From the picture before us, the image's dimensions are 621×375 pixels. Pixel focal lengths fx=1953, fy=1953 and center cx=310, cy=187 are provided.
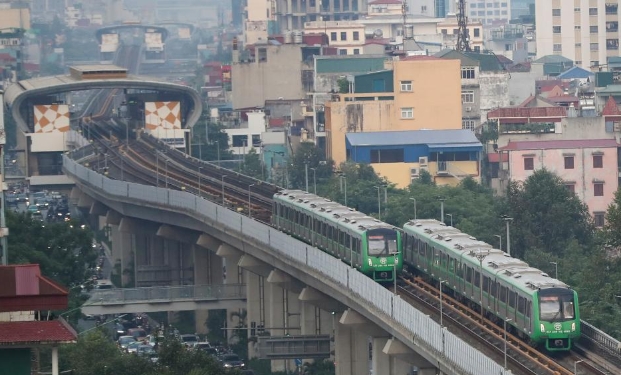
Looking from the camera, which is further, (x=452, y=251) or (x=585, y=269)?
(x=585, y=269)

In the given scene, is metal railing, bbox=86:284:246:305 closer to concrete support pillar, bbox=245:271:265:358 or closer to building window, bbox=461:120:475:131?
concrete support pillar, bbox=245:271:265:358

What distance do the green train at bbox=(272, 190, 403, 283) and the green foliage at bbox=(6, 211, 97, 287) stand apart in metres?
9.21

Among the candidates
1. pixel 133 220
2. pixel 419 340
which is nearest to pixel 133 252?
pixel 133 220

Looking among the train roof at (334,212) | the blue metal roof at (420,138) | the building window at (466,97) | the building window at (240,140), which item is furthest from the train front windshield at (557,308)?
the building window at (240,140)

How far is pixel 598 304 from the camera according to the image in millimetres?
70312

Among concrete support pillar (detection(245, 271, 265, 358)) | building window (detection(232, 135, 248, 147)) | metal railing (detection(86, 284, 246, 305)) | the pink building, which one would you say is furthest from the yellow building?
concrete support pillar (detection(245, 271, 265, 358))

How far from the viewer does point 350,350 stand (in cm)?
7431

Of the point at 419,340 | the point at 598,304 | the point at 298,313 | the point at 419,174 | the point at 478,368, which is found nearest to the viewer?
the point at 478,368

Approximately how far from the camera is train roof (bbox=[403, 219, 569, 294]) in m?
57.8

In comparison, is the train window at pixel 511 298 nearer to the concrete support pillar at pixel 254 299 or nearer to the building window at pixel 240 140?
the concrete support pillar at pixel 254 299

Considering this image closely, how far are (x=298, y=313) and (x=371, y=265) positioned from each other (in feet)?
56.6

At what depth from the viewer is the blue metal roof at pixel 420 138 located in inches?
5094

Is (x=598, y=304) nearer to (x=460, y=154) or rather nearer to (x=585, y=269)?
(x=585, y=269)

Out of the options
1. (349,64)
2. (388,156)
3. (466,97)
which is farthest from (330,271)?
(349,64)
